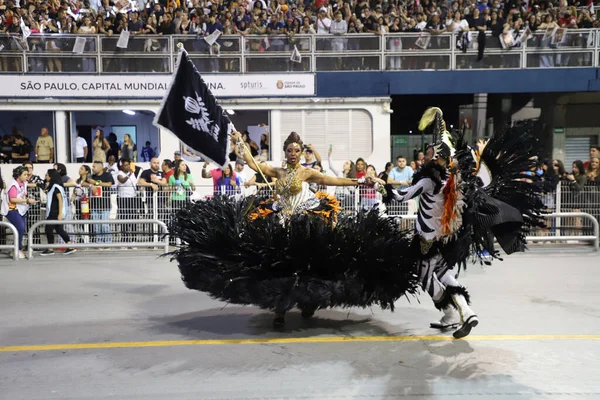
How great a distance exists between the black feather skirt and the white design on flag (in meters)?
1.21

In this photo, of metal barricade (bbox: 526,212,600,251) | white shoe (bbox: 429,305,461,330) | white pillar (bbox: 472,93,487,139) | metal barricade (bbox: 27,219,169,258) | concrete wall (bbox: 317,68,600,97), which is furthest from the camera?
white pillar (bbox: 472,93,487,139)

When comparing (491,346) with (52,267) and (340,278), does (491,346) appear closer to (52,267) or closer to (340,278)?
(340,278)

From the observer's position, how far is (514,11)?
1906cm

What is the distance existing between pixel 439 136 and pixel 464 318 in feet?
5.77

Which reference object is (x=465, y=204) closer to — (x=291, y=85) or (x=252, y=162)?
(x=252, y=162)

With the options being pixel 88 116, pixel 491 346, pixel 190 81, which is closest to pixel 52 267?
pixel 190 81

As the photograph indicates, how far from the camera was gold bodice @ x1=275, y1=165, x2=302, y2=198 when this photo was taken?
6.69m

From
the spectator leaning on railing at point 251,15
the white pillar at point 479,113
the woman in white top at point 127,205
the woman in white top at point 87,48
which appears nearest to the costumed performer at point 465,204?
the woman in white top at point 127,205

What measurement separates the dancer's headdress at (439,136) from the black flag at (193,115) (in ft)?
7.34

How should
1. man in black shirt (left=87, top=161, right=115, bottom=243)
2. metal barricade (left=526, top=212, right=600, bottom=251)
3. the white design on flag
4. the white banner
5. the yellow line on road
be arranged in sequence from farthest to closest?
1. the white banner
2. man in black shirt (left=87, top=161, right=115, bottom=243)
3. metal barricade (left=526, top=212, right=600, bottom=251)
4. the white design on flag
5. the yellow line on road

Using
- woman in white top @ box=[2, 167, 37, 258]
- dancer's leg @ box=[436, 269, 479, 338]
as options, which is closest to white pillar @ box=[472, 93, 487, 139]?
woman in white top @ box=[2, 167, 37, 258]

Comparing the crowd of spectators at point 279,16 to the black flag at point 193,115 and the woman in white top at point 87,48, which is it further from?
the black flag at point 193,115

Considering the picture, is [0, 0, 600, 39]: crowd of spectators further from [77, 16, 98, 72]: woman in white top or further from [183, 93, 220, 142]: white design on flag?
[183, 93, 220, 142]: white design on flag

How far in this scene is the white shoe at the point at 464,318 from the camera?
604cm
